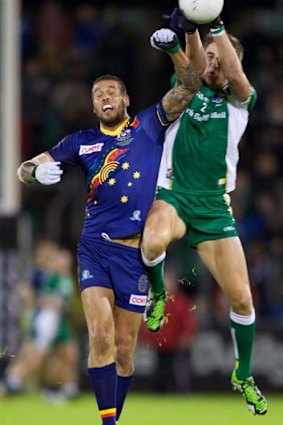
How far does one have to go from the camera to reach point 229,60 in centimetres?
1055

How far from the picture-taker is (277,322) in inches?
734

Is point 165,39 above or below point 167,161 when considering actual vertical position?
above

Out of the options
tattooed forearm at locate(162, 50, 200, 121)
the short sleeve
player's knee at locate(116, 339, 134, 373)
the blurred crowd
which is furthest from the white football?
the blurred crowd

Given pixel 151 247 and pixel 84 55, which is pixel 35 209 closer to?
pixel 84 55

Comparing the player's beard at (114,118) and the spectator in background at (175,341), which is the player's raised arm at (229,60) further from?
the spectator in background at (175,341)

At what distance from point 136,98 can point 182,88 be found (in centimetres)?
1004

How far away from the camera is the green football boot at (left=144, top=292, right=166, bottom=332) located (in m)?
10.8

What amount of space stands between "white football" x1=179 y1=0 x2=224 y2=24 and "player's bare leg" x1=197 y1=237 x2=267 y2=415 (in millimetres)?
1774

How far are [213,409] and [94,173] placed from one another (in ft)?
22.1

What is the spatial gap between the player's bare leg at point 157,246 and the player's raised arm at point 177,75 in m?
0.76

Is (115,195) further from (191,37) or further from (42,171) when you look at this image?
(191,37)

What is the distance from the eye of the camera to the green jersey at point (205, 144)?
10.9m

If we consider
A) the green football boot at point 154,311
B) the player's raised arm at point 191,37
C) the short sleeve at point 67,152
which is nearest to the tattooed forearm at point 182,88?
the player's raised arm at point 191,37

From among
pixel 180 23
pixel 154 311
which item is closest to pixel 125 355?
pixel 154 311
